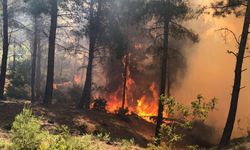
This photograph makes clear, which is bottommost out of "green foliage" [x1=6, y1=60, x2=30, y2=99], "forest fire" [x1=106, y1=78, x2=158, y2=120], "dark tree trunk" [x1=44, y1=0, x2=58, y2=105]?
"forest fire" [x1=106, y1=78, x2=158, y2=120]

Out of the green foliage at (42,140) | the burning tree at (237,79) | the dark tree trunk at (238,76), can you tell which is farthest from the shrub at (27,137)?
the dark tree trunk at (238,76)

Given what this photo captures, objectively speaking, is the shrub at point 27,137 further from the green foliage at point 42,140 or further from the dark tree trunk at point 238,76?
the dark tree trunk at point 238,76

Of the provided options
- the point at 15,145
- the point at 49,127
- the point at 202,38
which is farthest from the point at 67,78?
the point at 15,145

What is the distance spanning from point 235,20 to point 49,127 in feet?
64.5

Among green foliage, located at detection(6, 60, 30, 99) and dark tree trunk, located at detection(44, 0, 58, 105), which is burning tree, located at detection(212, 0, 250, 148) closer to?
dark tree trunk, located at detection(44, 0, 58, 105)

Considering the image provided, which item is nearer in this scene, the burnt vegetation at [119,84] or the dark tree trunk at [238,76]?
the burnt vegetation at [119,84]

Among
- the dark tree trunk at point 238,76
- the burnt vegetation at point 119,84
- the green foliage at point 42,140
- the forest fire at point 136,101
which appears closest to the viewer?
the green foliage at point 42,140

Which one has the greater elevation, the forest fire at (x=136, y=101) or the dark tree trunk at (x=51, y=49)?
the dark tree trunk at (x=51, y=49)

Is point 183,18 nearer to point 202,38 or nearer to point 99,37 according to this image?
point 99,37

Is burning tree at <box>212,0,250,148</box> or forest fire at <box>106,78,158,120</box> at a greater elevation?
burning tree at <box>212,0,250,148</box>

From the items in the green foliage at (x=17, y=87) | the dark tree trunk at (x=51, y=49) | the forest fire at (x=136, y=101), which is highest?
the dark tree trunk at (x=51, y=49)

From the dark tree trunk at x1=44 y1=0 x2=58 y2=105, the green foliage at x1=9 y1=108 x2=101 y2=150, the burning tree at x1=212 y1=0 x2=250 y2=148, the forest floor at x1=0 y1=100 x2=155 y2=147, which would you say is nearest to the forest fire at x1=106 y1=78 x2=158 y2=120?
the forest floor at x1=0 y1=100 x2=155 y2=147

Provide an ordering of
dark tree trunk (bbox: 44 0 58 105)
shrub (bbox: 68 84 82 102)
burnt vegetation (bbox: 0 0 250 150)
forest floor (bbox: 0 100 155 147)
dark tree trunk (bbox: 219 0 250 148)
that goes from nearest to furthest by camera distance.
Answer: burnt vegetation (bbox: 0 0 250 150) < dark tree trunk (bbox: 219 0 250 148) < forest floor (bbox: 0 100 155 147) < dark tree trunk (bbox: 44 0 58 105) < shrub (bbox: 68 84 82 102)

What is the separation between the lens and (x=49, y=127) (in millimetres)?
16188
